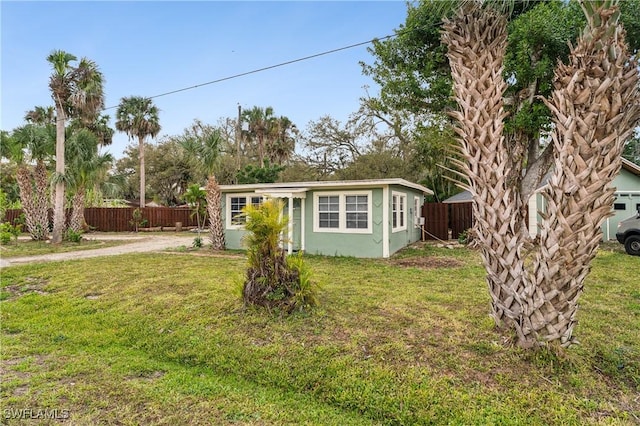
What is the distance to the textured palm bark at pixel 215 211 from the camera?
11.9m

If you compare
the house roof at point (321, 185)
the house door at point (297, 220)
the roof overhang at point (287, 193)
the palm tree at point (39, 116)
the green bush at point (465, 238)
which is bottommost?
the green bush at point (465, 238)

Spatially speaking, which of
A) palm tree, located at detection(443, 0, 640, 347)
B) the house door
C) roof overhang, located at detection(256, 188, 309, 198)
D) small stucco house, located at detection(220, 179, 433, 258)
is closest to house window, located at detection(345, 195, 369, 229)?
small stucco house, located at detection(220, 179, 433, 258)

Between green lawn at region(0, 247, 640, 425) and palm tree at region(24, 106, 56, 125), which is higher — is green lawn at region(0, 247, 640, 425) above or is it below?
below

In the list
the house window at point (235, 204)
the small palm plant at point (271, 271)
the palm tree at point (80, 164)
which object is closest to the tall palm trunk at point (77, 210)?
the palm tree at point (80, 164)

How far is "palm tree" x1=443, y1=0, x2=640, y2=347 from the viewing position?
2619 mm

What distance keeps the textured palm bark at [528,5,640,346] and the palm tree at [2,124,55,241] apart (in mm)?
17295

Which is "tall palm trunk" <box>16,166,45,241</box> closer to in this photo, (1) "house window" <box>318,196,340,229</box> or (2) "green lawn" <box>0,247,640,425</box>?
(2) "green lawn" <box>0,247,640,425</box>

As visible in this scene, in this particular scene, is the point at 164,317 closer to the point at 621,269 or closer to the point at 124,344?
the point at 124,344

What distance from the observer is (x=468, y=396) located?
2.71m

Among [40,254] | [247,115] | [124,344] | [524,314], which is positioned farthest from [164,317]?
[247,115]

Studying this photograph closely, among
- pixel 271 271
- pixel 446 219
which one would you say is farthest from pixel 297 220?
pixel 446 219

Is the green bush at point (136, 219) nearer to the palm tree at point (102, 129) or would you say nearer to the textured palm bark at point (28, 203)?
the palm tree at point (102, 129)

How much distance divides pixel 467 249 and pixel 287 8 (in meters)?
9.43

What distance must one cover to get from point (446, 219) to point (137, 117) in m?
20.6
